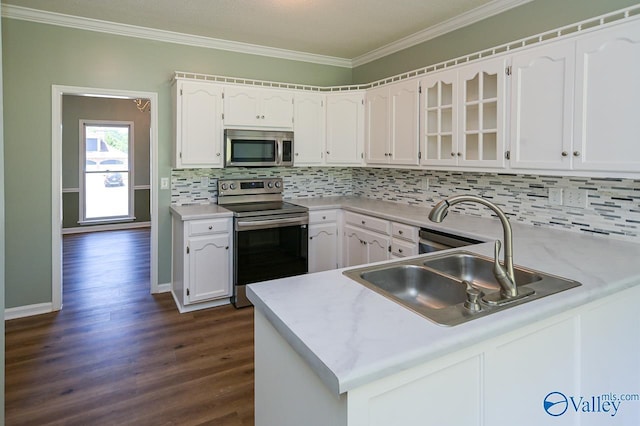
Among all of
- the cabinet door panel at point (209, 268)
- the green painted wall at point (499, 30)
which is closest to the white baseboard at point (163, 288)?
the cabinet door panel at point (209, 268)

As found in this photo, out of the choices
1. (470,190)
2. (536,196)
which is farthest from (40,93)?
(536,196)

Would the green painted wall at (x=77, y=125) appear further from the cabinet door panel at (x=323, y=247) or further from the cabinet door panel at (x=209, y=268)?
the cabinet door panel at (x=323, y=247)

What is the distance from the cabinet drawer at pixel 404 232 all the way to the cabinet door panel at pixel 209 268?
1472 mm

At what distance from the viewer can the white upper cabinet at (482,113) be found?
2.63 metres

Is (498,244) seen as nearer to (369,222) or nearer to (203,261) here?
(369,222)

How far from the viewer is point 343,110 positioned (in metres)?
4.11

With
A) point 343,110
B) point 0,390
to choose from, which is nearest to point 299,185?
point 343,110

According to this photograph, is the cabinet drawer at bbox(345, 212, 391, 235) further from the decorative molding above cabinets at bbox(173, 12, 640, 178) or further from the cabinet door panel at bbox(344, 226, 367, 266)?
the decorative molding above cabinets at bbox(173, 12, 640, 178)

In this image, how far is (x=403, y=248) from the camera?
10.4ft

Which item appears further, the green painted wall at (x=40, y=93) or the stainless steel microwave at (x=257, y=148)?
the stainless steel microwave at (x=257, y=148)

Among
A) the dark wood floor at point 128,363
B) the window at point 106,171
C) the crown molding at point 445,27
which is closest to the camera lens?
the dark wood floor at point 128,363

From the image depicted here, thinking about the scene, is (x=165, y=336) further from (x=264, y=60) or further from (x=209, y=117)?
(x=264, y=60)

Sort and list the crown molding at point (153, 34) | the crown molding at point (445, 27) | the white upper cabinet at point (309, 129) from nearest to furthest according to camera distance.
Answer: the crown molding at point (445, 27) → the crown molding at point (153, 34) → the white upper cabinet at point (309, 129)

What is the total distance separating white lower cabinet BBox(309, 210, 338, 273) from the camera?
3.92 metres
